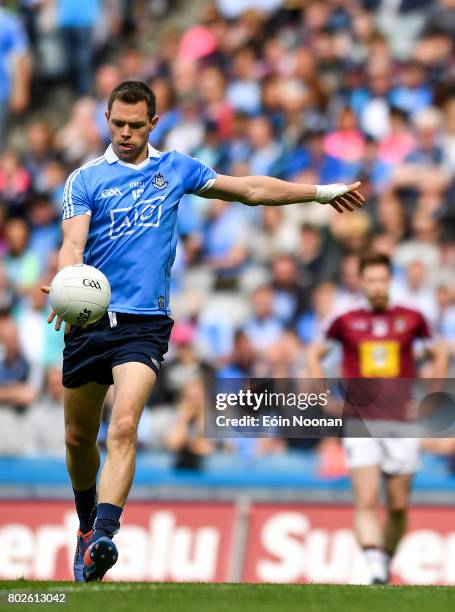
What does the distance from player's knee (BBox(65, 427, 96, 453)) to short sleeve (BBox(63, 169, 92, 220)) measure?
121cm

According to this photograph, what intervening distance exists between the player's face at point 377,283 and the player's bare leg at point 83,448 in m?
3.32

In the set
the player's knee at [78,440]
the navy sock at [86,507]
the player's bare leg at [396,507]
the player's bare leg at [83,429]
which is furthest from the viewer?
the player's bare leg at [396,507]

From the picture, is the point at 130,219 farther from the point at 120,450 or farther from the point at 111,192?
the point at 120,450

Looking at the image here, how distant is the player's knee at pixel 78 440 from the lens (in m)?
7.64

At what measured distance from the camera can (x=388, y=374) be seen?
10.5 metres

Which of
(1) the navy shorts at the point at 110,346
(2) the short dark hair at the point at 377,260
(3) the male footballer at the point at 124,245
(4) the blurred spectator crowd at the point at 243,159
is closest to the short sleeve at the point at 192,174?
(3) the male footballer at the point at 124,245

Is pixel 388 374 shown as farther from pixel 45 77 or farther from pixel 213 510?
pixel 45 77

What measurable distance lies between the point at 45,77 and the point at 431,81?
594 cm

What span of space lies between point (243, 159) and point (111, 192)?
8.79 metres

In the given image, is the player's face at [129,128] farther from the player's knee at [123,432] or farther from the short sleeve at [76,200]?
the player's knee at [123,432]

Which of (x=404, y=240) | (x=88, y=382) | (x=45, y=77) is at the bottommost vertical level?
(x=88, y=382)

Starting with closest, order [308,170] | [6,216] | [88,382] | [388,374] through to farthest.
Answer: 1. [88,382]
2. [388,374]
3. [308,170]
4. [6,216]

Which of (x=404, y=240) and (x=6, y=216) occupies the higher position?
(x=6, y=216)

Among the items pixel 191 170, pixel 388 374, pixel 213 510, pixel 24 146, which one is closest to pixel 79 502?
pixel 191 170
